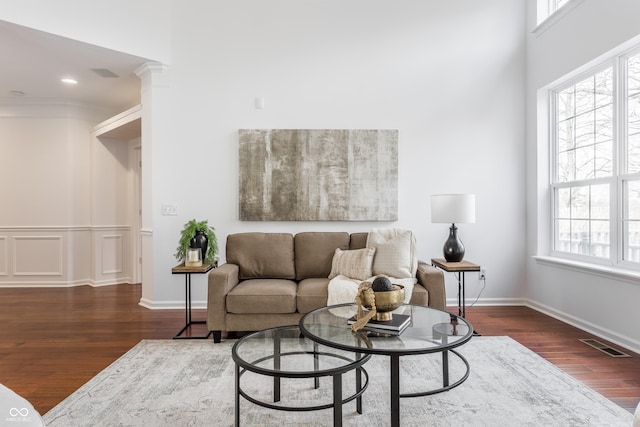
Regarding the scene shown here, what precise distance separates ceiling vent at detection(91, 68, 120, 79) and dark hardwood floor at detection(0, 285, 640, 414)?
2716 mm

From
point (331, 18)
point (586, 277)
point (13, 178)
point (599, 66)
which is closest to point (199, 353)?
point (586, 277)

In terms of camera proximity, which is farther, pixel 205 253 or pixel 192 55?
pixel 192 55

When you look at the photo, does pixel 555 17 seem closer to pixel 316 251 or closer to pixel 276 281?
pixel 316 251

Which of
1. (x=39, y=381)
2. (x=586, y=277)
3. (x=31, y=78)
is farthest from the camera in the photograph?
(x=31, y=78)

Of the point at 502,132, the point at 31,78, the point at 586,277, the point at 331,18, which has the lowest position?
the point at 586,277

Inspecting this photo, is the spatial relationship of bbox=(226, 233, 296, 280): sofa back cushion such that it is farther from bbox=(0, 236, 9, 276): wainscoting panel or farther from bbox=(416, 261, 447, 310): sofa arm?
bbox=(0, 236, 9, 276): wainscoting panel

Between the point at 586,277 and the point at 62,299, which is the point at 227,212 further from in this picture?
the point at 586,277

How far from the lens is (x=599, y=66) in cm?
332

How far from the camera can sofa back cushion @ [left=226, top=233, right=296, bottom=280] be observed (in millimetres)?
3465

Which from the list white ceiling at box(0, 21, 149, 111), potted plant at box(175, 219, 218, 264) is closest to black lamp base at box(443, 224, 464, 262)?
potted plant at box(175, 219, 218, 264)

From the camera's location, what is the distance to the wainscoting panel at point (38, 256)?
5.43 metres

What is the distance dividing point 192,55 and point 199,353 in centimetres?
315

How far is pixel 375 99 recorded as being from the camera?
4176mm

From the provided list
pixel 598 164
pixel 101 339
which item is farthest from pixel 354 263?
pixel 598 164
